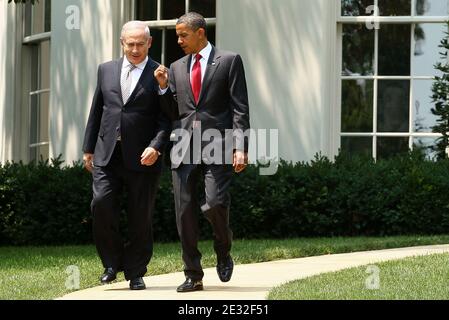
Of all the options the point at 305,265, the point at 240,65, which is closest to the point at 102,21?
the point at 305,265

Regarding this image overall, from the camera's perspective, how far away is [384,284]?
9148 mm

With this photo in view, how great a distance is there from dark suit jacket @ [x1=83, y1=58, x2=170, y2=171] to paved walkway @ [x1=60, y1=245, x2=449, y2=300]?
983mm

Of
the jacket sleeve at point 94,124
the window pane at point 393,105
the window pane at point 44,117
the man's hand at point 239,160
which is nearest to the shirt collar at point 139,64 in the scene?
the jacket sleeve at point 94,124

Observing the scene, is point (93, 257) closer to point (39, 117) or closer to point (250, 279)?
point (250, 279)

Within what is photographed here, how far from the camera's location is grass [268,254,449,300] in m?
8.53

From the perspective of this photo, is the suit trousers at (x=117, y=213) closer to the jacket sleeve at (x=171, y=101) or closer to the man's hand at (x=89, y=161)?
the man's hand at (x=89, y=161)

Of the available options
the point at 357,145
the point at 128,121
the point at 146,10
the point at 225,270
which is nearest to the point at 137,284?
the point at 225,270

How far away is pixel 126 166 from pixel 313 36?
229 inches

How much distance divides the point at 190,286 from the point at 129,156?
1.11 metres

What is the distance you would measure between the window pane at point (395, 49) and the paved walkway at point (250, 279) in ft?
10.3

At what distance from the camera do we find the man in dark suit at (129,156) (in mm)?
9492

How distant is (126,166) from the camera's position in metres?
9.49

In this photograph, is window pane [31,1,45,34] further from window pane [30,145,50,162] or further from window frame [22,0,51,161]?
window pane [30,145,50,162]

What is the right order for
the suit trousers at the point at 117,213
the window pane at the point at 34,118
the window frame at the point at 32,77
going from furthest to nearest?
the window pane at the point at 34,118
the window frame at the point at 32,77
the suit trousers at the point at 117,213
